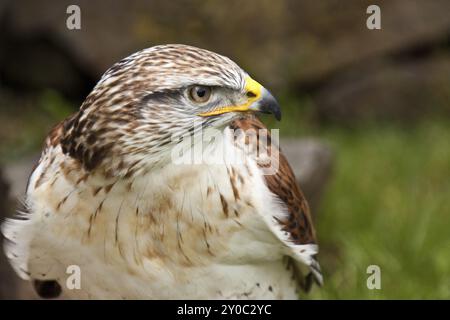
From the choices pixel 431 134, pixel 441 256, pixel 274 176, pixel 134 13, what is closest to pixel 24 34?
pixel 134 13

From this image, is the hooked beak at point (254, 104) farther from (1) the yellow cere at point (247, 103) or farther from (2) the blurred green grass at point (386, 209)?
(2) the blurred green grass at point (386, 209)

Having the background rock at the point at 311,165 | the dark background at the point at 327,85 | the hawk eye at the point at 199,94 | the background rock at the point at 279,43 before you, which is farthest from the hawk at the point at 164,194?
the background rock at the point at 279,43

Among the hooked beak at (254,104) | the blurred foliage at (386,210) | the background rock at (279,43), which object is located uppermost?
the background rock at (279,43)

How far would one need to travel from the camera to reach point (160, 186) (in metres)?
3.44

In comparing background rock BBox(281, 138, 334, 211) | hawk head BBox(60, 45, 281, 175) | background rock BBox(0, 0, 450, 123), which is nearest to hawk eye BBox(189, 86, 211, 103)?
hawk head BBox(60, 45, 281, 175)

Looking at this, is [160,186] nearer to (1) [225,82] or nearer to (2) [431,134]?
(1) [225,82]

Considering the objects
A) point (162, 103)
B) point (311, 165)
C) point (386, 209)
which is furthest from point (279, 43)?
point (162, 103)

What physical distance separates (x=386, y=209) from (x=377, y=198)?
310mm

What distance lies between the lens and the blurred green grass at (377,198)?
5.70 metres

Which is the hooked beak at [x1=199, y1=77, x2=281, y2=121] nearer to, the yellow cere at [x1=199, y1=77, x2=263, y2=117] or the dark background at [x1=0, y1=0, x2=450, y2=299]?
the yellow cere at [x1=199, y1=77, x2=263, y2=117]

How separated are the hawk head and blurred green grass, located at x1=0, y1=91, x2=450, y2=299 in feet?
5.95

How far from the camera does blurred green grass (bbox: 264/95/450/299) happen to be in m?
5.64

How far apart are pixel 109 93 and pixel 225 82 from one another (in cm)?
46

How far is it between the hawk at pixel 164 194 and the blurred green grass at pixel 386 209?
1.15 m
